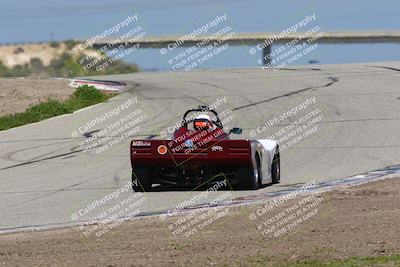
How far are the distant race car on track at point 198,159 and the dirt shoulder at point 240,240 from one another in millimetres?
2245

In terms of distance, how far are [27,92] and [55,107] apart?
187 inches

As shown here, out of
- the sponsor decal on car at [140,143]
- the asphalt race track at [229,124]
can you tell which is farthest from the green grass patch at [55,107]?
the sponsor decal on car at [140,143]

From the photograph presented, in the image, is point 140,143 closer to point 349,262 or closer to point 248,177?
point 248,177

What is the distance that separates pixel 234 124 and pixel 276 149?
26.5 feet

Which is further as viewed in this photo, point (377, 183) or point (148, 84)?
point (148, 84)

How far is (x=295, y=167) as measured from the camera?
18.8 metres

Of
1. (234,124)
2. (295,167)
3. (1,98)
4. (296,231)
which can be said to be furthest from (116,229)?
(1,98)

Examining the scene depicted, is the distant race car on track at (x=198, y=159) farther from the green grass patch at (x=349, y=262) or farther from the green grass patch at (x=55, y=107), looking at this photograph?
the green grass patch at (x=55, y=107)

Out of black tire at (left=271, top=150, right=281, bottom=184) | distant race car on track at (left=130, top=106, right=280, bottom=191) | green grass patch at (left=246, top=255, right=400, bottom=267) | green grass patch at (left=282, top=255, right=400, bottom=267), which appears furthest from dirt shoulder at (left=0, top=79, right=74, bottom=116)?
green grass patch at (left=282, top=255, right=400, bottom=267)

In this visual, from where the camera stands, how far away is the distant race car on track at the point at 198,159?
51.1 feet

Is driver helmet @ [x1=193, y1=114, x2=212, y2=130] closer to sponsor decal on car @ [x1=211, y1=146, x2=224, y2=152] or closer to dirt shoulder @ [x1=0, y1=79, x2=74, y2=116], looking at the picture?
sponsor decal on car @ [x1=211, y1=146, x2=224, y2=152]

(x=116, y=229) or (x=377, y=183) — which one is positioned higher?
(x=116, y=229)

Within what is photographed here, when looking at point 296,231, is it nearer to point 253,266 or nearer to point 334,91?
point 253,266

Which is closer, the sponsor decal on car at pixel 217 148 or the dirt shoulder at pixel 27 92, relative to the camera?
the sponsor decal on car at pixel 217 148
